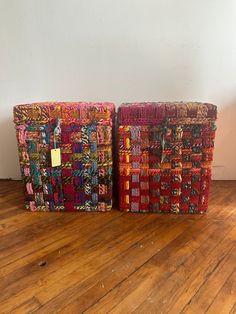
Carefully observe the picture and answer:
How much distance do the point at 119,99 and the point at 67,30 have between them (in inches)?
21.3

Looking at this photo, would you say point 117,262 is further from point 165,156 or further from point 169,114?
point 169,114

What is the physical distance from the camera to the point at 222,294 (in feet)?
2.71

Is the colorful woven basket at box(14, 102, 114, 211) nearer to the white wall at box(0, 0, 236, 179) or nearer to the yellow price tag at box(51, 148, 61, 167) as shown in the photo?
the yellow price tag at box(51, 148, 61, 167)

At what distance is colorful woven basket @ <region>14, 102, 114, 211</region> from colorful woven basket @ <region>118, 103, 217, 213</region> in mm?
99

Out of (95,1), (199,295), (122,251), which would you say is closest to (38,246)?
(122,251)

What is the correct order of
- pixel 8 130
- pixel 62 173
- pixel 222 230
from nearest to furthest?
pixel 222 230 < pixel 62 173 < pixel 8 130

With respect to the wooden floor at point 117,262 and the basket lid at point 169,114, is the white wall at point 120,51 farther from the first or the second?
the wooden floor at point 117,262

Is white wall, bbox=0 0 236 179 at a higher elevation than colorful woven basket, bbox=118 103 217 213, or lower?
higher

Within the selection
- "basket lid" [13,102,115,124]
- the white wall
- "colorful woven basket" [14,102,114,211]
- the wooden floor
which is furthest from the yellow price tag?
the white wall

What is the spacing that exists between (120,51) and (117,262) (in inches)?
49.4

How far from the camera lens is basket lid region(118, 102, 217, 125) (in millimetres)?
1186

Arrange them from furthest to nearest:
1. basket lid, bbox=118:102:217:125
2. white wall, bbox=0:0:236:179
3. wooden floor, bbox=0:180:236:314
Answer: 1. white wall, bbox=0:0:236:179
2. basket lid, bbox=118:102:217:125
3. wooden floor, bbox=0:180:236:314

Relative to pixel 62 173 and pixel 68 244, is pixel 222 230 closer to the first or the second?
pixel 68 244

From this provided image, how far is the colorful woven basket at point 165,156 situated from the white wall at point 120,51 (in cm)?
46
